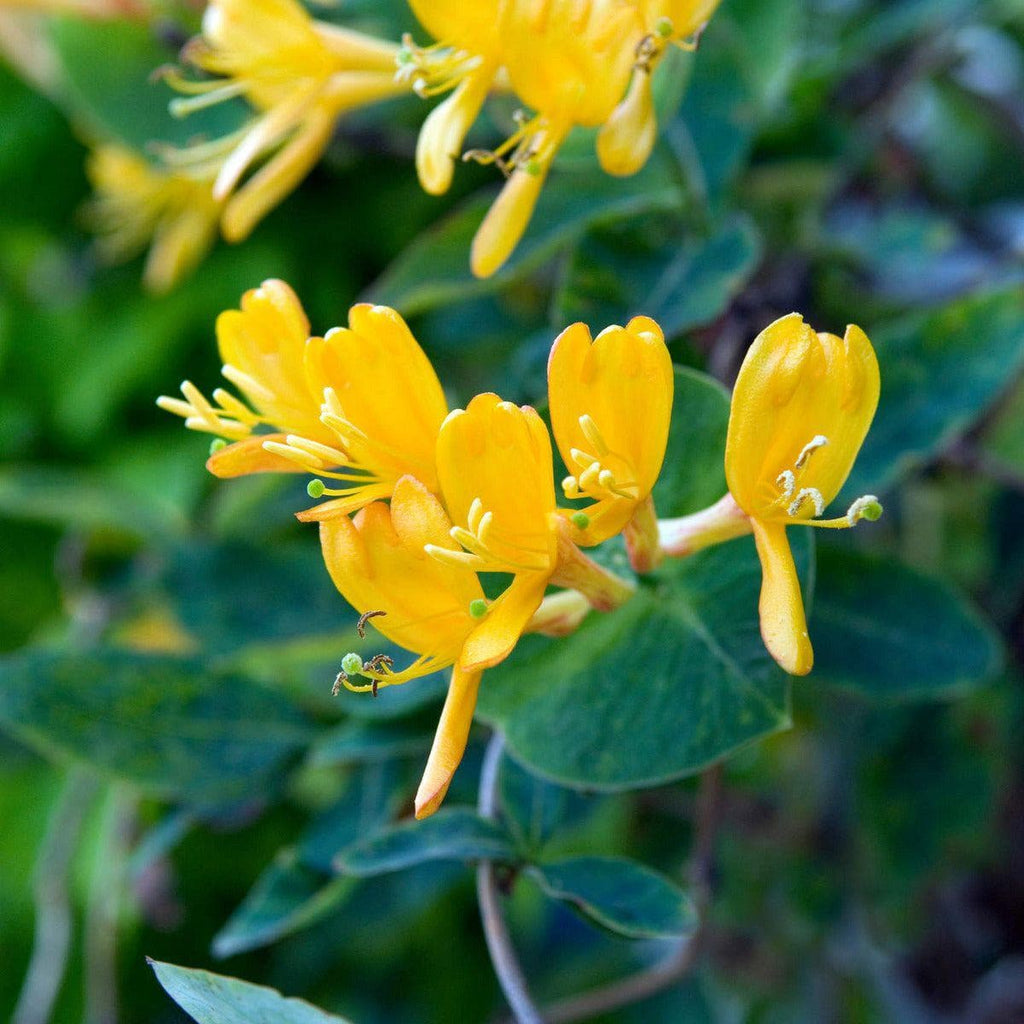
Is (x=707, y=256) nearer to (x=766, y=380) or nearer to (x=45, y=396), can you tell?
(x=766, y=380)

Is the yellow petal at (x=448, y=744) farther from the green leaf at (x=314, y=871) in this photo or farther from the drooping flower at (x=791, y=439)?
the green leaf at (x=314, y=871)

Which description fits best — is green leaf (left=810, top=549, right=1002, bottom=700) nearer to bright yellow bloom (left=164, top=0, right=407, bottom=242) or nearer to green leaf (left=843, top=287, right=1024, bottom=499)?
green leaf (left=843, top=287, right=1024, bottom=499)

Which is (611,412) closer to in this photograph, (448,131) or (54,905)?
(448,131)

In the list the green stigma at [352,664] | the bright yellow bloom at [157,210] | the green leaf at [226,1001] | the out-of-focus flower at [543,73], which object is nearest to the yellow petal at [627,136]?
the out-of-focus flower at [543,73]

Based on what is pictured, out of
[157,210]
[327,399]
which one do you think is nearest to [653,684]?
[327,399]

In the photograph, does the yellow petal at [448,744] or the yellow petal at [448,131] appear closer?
the yellow petal at [448,744]

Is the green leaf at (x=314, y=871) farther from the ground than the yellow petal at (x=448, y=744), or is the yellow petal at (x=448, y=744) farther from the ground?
the yellow petal at (x=448, y=744)

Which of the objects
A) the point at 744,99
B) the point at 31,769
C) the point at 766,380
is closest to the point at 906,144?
the point at 744,99
